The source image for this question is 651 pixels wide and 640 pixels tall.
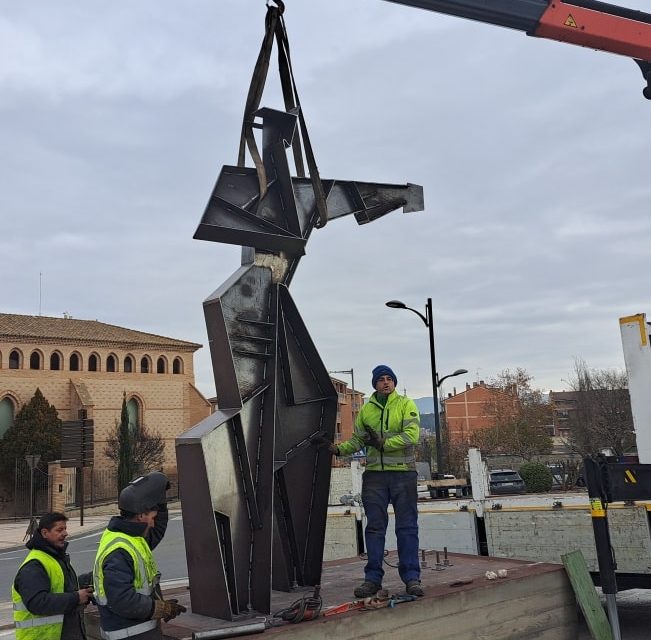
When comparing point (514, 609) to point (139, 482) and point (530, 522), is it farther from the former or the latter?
point (139, 482)

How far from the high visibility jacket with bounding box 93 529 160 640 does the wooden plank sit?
402cm

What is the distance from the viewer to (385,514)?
592 centimetres

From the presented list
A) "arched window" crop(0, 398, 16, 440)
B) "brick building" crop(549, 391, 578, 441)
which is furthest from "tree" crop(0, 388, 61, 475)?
"brick building" crop(549, 391, 578, 441)

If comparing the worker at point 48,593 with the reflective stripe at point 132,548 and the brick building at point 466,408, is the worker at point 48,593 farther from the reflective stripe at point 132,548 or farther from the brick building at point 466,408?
the brick building at point 466,408

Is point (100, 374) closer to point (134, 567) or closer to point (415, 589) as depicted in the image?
point (415, 589)

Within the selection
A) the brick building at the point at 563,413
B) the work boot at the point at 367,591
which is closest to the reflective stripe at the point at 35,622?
the work boot at the point at 367,591

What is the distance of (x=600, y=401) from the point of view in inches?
1769

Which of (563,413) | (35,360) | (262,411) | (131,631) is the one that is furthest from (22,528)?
(563,413)

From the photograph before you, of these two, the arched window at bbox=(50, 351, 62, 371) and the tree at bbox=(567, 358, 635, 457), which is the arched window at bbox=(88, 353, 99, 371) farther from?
the tree at bbox=(567, 358, 635, 457)

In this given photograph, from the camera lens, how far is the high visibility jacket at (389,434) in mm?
5812

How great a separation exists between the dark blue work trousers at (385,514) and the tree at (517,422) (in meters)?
35.1

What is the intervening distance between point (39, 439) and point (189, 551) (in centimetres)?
4091

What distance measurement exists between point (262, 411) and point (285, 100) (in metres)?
3.16

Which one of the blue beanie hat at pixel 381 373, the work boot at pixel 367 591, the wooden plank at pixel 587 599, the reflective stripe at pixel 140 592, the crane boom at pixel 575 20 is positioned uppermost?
the crane boom at pixel 575 20
